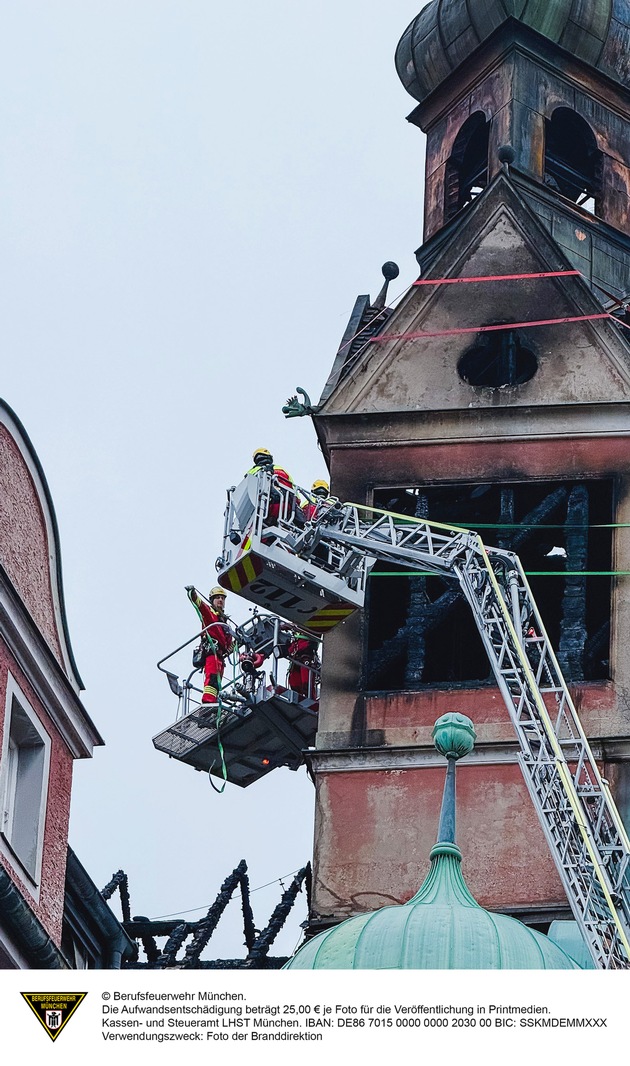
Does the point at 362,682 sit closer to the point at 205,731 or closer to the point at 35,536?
the point at 205,731

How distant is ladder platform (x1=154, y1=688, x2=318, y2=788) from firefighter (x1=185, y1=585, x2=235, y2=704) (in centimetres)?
27

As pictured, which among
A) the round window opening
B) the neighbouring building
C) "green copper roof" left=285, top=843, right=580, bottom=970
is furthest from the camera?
the round window opening

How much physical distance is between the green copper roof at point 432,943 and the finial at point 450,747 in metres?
1.38

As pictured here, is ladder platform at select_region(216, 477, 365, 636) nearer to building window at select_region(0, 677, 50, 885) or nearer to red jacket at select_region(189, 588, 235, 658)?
red jacket at select_region(189, 588, 235, 658)

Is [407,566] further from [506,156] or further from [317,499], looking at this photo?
[506,156]

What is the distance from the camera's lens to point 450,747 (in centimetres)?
2998

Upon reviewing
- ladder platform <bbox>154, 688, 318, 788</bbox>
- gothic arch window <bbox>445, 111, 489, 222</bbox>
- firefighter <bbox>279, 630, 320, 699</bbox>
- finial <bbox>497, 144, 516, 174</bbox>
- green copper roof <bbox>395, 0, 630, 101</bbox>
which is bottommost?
ladder platform <bbox>154, 688, 318, 788</bbox>

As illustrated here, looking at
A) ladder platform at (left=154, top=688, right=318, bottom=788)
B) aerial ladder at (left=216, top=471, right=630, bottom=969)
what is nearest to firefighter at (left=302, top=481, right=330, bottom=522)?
aerial ladder at (left=216, top=471, right=630, bottom=969)

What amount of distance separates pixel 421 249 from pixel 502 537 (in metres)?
5.56

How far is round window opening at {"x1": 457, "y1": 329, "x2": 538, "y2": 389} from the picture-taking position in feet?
121

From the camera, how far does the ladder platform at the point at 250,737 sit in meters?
36.4
